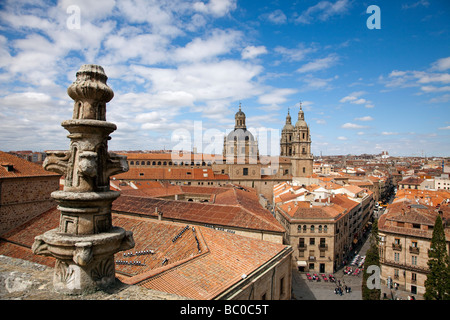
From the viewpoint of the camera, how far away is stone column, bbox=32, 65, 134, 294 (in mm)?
3990

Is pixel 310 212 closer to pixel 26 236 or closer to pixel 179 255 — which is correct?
pixel 179 255

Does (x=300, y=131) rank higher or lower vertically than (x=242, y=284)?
higher

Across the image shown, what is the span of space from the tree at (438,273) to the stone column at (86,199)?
28.8 m

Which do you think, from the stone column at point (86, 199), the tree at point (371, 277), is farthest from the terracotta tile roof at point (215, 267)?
the tree at point (371, 277)

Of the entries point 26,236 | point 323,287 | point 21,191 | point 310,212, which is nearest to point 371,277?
point 323,287

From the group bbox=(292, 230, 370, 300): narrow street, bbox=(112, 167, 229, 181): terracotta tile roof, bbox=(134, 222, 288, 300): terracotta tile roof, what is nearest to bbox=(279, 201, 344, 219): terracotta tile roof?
bbox=(292, 230, 370, 300): narrow street

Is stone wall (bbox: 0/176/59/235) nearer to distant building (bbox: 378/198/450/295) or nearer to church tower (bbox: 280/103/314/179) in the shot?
distant building (bbox: 378/198/450/295)

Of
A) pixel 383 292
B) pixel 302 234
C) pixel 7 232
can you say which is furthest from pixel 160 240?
pixel 383 292

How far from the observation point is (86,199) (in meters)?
4.08

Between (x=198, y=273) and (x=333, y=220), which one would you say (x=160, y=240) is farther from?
(x=333, y=220)

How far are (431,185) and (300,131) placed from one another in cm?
4211

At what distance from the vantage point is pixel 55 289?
159 inches

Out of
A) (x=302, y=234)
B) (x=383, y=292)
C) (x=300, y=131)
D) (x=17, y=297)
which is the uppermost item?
(x=300, y=131)

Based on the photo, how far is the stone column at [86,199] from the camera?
399 centimetres
